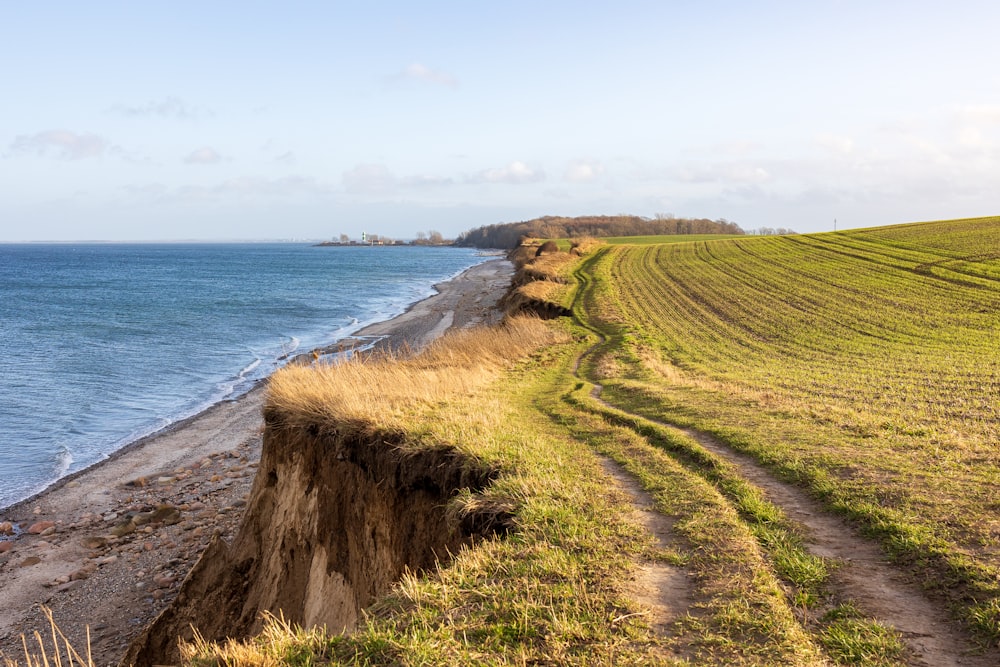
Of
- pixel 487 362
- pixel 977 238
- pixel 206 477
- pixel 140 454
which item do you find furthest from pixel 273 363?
pixel 977 238

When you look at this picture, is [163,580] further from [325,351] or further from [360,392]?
[325,351]

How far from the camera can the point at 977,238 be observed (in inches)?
1960

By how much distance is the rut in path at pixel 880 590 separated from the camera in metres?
4.78

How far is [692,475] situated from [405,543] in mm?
4004

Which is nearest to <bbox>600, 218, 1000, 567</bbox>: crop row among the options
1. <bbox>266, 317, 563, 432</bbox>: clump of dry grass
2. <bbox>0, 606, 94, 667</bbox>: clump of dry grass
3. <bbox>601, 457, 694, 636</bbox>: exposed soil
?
<bbox>601, 457, 694, 636</bbox>: exposed soil

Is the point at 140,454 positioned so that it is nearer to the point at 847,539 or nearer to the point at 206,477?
the point at 206,477

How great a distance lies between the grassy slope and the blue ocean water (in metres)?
10.5

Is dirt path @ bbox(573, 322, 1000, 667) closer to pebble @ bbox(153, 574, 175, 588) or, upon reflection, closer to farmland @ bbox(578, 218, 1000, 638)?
farmland @ bbox(578, 218, 1000, 638)

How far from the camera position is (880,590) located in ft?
18.6

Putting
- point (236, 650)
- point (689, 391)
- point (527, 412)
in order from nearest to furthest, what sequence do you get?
point (236, 650) < point (527, 412) < point (689, 391)

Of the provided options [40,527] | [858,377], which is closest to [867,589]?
[858,377]

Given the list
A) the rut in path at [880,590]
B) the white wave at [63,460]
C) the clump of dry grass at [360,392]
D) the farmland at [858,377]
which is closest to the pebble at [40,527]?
the white wave at [63,460]

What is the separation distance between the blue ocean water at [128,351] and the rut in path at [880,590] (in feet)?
48.8

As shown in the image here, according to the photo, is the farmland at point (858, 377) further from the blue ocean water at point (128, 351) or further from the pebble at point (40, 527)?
the pebble at point (40, 527)
